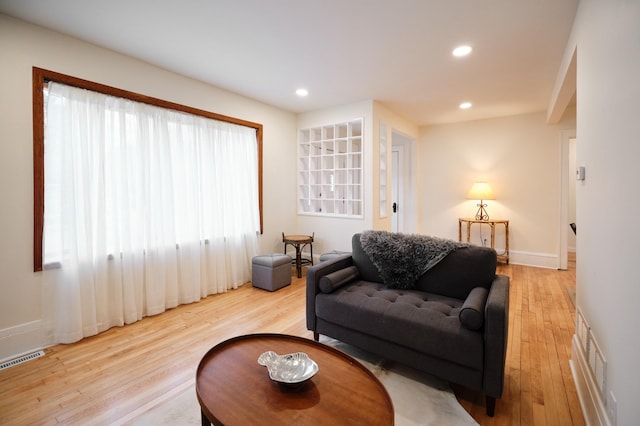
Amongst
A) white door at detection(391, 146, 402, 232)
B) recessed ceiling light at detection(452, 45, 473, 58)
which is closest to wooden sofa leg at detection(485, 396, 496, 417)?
recessed ceiling light at detection(452, 45, 473, 58)

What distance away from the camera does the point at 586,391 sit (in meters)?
1.65

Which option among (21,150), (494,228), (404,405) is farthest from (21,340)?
(494,228)

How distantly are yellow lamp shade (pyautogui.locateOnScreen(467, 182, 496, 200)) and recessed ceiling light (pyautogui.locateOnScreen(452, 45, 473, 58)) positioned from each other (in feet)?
9.26

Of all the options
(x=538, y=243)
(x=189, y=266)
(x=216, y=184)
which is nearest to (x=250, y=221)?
(x=216, y=184)

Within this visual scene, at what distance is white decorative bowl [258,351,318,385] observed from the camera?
4.15ft

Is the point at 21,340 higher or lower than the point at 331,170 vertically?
lower

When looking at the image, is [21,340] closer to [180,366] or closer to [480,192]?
[180,366]

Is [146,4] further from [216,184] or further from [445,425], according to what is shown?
[445,425]

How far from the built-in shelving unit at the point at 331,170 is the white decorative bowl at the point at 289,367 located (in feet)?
10.3

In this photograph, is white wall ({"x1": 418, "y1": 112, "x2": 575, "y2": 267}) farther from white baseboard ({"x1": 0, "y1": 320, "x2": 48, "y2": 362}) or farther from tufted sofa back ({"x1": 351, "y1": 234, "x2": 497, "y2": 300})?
white baseboard ({"x1": 0, "y1": 320, "x2": 48, "y2": 362})

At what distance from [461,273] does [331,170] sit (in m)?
2.87

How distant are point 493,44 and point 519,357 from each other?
2.67 m

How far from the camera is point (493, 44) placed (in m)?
2.62

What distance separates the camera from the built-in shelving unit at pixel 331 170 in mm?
4539
